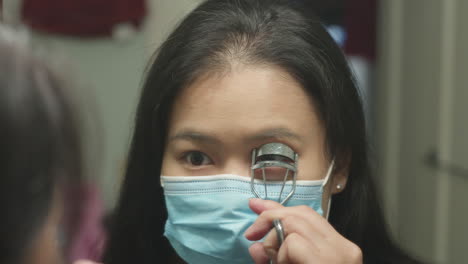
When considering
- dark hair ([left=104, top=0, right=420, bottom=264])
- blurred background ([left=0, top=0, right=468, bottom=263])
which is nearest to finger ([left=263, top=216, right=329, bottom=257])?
dark hair ([left=104, top=0, right=420, bottom=264])

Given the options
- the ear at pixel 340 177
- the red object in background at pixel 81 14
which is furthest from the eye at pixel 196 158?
the red object in background at pixel 81 14

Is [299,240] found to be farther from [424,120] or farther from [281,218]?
[424,120]

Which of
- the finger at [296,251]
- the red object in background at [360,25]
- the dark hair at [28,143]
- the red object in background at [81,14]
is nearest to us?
the dark hair at [28,143]

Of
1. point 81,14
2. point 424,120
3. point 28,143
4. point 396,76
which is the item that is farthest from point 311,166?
point 396,76

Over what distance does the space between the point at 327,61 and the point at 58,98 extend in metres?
0.61

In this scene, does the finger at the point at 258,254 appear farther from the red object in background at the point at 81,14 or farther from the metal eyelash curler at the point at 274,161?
the red object in background at the point at 81,14

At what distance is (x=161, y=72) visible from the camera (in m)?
0.92

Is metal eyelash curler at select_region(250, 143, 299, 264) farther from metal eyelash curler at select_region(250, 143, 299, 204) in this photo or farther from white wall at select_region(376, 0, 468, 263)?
white wall at select_region(376, 0, 468, 263)

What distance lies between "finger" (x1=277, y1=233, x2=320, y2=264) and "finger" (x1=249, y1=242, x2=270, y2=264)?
60 mm

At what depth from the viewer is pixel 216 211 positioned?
84cm

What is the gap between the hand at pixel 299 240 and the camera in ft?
2.26

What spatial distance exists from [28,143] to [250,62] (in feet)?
1.81

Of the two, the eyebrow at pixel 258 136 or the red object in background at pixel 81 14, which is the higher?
the red object in background at pixel 81 14

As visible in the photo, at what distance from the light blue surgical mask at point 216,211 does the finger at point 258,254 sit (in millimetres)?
50
